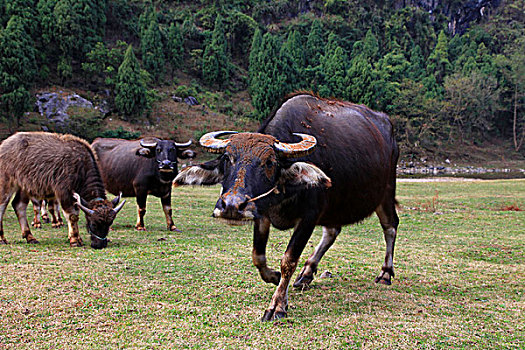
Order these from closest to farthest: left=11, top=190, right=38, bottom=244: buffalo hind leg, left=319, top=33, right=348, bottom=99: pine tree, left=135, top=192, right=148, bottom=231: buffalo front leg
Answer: left=11, top=190, right=38, bottom=244: buffalo hind leg → left=135, top=192, right=148, bottom=231: buffalo front leg → left=319, top=33, right=348, bottom=99: pine tree

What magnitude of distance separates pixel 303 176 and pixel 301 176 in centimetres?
2

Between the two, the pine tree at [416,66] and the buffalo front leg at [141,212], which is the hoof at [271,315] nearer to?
the buffalo front leg at [141,212]

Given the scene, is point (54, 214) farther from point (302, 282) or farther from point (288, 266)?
point (288, 266)

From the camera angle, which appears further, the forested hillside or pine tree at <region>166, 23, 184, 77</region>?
pine tree at <region>166, 23, 184, 77</region>

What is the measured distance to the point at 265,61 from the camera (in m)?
55.2

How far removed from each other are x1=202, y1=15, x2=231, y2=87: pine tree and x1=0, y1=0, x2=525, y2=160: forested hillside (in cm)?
16

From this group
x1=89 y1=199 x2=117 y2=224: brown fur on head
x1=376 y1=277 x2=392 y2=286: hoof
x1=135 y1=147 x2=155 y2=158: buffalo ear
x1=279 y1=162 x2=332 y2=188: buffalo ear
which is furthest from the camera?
x1=135 y1=147 x2=155 y2=158: buffalo ear

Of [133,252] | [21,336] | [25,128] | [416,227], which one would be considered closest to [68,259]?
[133,252]

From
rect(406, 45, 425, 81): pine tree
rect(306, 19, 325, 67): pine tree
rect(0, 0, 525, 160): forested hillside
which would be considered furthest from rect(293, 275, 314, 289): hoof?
rect(406, 45, 425, 81): pine tree

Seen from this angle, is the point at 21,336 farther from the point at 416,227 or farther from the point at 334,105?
the point at 416,227

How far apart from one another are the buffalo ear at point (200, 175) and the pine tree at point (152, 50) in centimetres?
5306

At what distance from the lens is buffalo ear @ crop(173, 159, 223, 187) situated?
4.37 metres

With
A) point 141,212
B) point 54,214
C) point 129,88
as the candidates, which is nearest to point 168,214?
point 141,212

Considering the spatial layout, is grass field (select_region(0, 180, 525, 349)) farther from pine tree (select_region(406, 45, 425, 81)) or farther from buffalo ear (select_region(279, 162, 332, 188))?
pine tree (select_region(406, 45, 425, 81))
